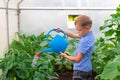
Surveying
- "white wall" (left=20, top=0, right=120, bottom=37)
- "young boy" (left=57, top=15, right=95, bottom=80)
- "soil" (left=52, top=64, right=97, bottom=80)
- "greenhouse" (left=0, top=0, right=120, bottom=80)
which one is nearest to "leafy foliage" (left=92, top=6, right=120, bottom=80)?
"greenhouse" (left=0, top=0, right=120, bottom=80)

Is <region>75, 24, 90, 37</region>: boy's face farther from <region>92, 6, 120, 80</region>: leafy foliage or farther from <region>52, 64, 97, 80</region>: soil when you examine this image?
<region>52, 64, 97, 80</region>: soil

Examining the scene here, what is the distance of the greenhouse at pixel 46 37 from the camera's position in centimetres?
379

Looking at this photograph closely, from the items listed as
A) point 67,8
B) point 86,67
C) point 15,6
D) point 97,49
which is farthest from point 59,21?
point 86,67

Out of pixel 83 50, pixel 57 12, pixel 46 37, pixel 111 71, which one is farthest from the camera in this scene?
pixel 57 12

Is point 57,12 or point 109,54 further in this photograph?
point 57,12

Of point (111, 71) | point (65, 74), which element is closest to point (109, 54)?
point (111, 71)

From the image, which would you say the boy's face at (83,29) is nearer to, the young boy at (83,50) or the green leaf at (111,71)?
the young boy at (83,50)

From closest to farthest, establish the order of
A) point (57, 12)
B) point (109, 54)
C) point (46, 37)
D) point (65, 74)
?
point (46, 37), point (109, 54), point (65, 74), point (57, 12)

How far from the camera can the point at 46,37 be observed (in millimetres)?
3682

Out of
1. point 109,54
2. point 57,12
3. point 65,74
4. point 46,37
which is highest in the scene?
point 57,12

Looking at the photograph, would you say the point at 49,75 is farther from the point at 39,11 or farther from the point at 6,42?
the point at 39,11

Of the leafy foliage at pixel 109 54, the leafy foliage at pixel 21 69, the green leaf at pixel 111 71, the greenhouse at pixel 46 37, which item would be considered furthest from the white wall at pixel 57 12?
the green leaf at pixel 111 71

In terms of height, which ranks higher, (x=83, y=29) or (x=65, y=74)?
(x=83, y=29)

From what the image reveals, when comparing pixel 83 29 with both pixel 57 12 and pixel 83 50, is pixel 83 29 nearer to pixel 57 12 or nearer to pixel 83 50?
pixel 83 50
